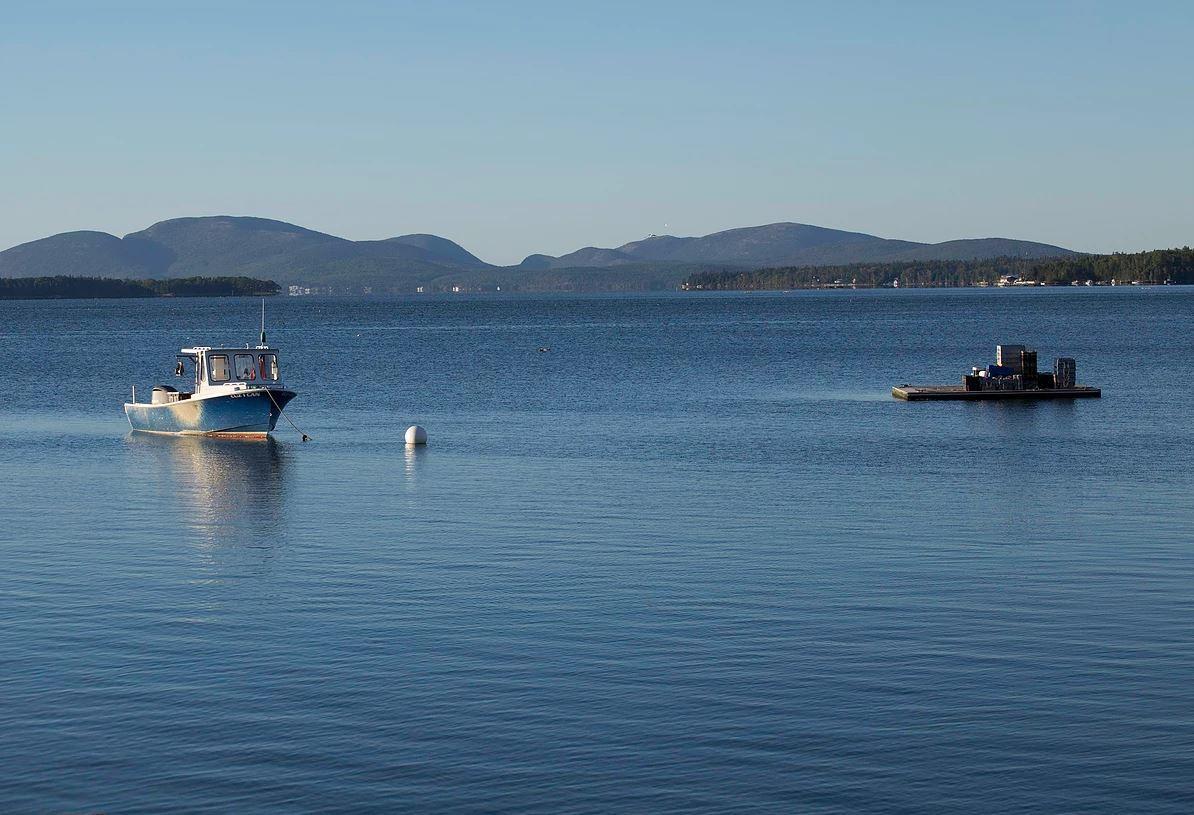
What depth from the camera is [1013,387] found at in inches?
2840

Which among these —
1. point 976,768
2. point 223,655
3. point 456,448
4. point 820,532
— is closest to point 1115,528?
point 820,532

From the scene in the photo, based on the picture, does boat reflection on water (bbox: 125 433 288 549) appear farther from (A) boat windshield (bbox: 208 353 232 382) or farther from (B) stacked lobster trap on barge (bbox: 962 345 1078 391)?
(B) stacked lobster trap on barge (bbox: 962 345 1078 391)

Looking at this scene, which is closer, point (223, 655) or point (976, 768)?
point (976, 768)

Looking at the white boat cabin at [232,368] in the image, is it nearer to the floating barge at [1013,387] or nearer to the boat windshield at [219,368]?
the boat windshield at [219,368]

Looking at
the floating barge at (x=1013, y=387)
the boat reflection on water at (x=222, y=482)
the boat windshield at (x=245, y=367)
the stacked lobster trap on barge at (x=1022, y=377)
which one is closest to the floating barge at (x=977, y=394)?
the floating barge at (x=1013, y=387)

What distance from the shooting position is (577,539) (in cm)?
3288

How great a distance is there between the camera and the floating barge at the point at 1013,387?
70875 mm

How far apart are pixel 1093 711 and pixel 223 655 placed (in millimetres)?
12320

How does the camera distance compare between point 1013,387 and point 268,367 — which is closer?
point 268,367

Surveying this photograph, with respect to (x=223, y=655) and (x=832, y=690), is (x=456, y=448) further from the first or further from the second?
(x=832, y=690)

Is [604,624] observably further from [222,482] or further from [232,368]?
[232,368]

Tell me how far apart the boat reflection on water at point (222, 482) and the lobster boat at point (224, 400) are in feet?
2.15

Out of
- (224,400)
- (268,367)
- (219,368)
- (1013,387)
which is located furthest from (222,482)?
(1013,387)

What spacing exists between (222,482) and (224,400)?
13156 millimetres
